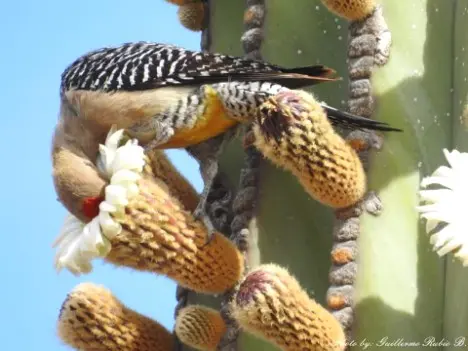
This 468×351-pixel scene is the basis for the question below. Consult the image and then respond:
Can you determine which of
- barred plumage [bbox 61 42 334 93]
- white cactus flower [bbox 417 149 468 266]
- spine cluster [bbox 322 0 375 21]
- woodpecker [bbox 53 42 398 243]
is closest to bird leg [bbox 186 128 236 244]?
woodpecker [bbox 53 42 398 243]

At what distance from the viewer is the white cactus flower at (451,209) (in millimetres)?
1665

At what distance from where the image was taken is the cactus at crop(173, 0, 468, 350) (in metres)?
1.99

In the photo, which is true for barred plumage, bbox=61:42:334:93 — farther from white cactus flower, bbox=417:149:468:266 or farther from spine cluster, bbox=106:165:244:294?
white cactus flower, bbox=417:149:468:266

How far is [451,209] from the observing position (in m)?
1.70

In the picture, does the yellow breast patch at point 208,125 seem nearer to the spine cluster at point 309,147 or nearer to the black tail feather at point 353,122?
the black tail feather at point 353,122

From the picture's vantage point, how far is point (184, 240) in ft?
6.50

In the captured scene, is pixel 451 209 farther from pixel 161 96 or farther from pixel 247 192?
pixel 161 96

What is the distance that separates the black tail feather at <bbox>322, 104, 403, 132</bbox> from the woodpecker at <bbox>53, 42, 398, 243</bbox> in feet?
0.48

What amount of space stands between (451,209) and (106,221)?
2.32 feet

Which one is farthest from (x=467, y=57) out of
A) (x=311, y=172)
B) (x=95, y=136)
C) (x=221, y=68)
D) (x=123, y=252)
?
(x=95, y=136)

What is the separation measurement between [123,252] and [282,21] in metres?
0.79

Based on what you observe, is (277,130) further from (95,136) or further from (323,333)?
(95,136)

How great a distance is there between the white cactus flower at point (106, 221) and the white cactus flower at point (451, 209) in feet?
2.04

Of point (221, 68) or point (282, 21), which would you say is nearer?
point (282, 21)
